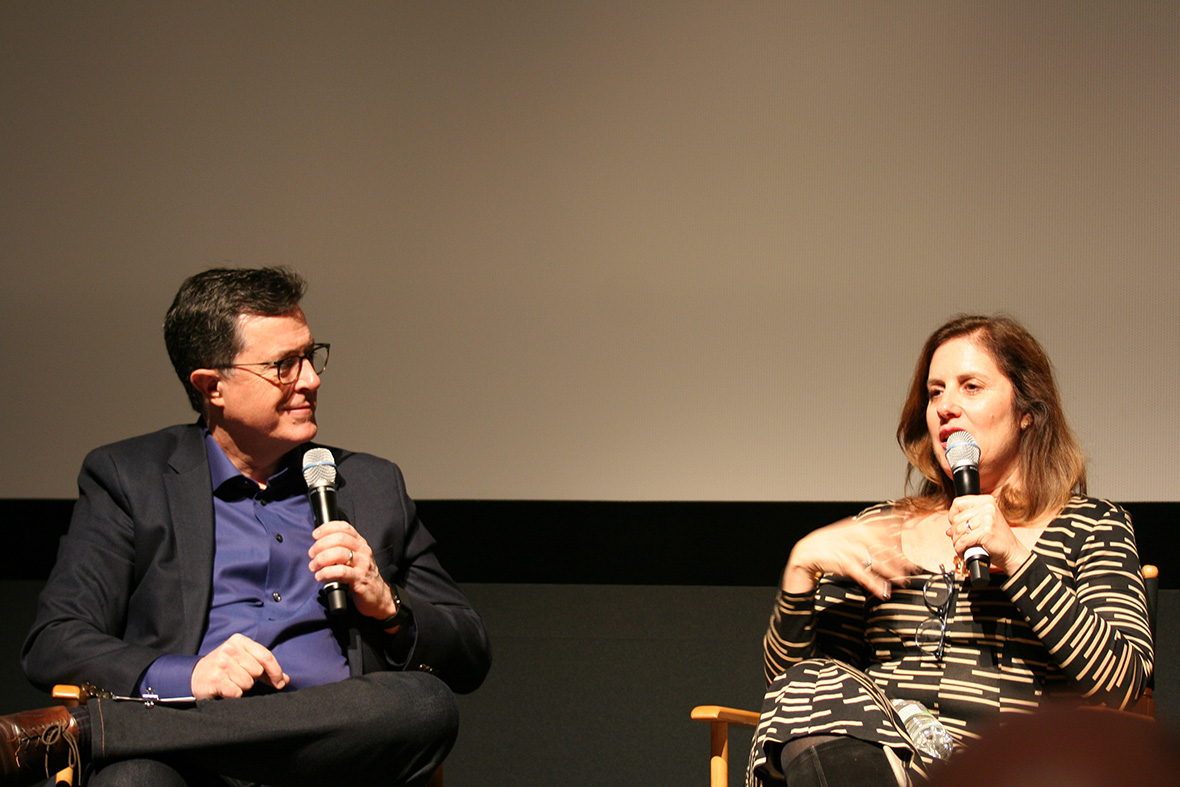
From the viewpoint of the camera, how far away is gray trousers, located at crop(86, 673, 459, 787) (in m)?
1.55

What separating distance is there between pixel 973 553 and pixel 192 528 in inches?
52.8

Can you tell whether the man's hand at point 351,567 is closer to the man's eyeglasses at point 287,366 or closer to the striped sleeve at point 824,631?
the man's eyeglasses at point 287,366

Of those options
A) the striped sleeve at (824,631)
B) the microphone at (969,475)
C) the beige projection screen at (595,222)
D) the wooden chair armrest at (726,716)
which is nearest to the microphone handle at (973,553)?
the microphone at (969,475)

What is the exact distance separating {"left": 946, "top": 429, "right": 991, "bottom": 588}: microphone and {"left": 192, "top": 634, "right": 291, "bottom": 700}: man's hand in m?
1.12

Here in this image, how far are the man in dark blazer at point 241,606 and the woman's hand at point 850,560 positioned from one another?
631mm

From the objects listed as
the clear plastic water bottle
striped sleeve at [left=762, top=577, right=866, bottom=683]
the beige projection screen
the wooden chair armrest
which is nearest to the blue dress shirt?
the wooden chair armrest

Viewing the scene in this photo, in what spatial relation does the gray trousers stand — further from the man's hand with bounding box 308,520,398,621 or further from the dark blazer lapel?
the dark blazer lapel

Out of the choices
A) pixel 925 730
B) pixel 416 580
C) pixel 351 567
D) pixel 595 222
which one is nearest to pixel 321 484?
pixel 351 567

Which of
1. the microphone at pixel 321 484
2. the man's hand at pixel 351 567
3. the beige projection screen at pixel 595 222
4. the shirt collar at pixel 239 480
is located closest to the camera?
the man's hand at pixel 351 567

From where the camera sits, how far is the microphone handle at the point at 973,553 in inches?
62.5

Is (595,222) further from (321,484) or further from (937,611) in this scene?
(937,611)

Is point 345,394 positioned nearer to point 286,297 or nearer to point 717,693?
point 717,693

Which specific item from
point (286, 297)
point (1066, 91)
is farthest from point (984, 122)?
point (286, 297)

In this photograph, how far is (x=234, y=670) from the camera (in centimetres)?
166
